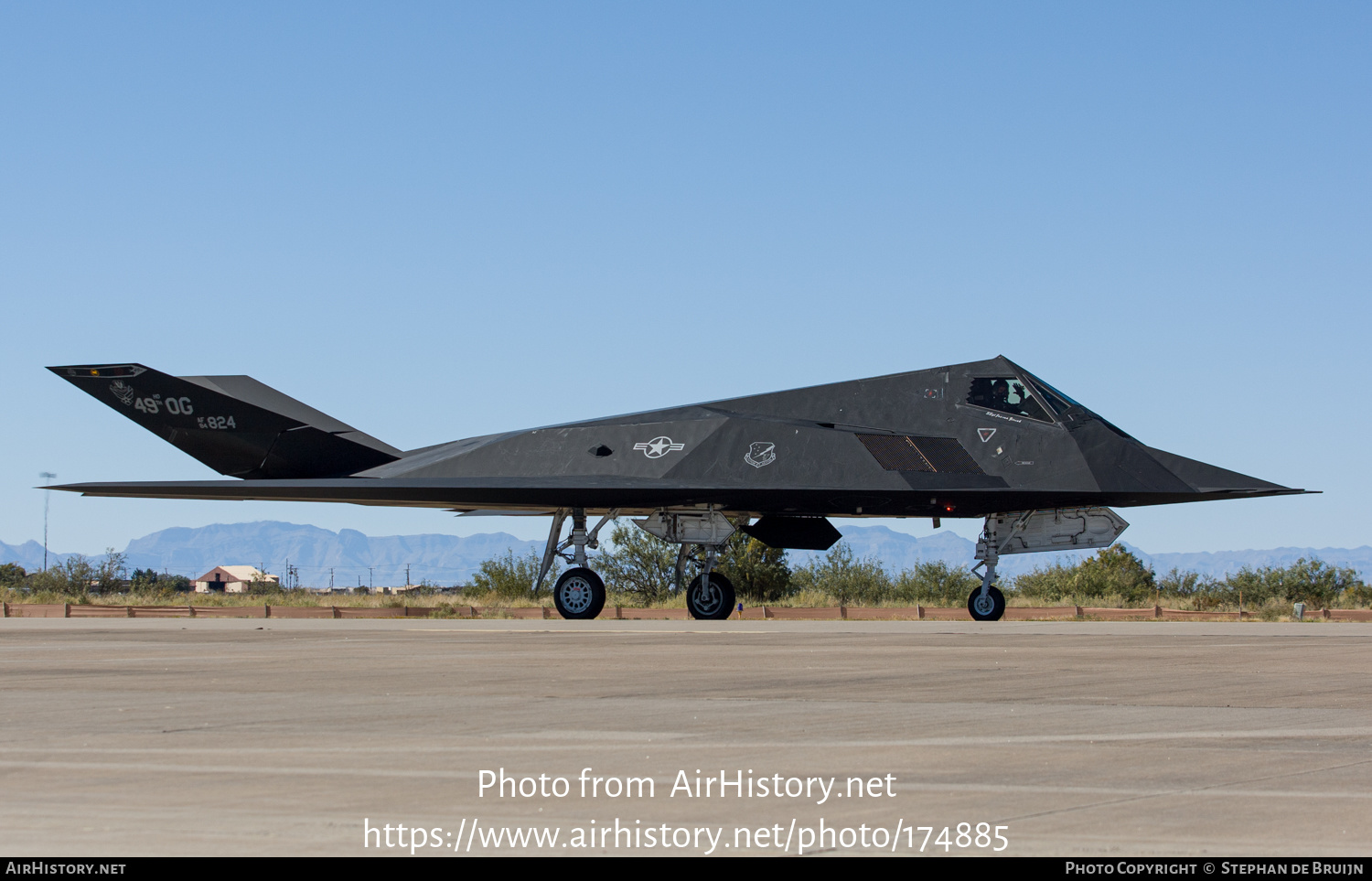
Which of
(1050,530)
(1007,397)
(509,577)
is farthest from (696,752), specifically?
(509,577)

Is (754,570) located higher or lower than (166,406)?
lower

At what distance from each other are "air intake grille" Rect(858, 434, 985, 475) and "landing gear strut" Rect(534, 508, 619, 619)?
5156mm

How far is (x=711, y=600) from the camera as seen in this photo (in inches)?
985

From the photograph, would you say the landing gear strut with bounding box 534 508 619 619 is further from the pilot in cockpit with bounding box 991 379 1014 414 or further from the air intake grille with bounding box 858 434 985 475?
the pilot in cockpit with bounding box 991 379 1014 414

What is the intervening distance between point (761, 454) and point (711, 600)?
136 inches

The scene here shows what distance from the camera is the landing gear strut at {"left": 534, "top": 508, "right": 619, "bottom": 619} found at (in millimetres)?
24156

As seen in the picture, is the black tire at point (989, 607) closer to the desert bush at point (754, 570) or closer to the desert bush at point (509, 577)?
the desert bush at point (754, 570)

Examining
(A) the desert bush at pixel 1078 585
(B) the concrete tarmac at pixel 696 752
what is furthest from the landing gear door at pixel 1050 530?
(A) the desert bush at pixel 1078 585

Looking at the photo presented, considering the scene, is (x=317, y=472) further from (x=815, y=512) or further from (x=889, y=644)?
(x=889, y=644)

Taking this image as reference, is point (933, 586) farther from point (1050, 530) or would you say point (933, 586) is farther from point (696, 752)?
point (696, 752)

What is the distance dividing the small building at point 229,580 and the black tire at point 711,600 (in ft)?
130
